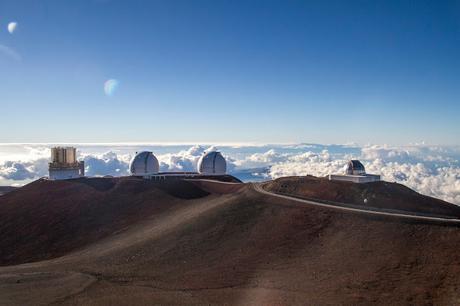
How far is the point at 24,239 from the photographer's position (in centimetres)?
4200

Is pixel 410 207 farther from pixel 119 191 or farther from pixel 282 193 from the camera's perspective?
pixel 119 191

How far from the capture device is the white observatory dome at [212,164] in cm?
7025

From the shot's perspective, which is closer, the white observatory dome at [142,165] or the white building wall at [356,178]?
the white building wall at [356,178]

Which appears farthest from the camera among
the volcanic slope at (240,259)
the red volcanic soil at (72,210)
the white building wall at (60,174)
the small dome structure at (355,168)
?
the white building wall at (60,174)

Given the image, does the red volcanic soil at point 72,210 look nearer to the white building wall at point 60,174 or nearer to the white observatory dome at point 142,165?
the white building wall at point 60,174

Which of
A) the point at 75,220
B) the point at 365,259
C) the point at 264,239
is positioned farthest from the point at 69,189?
the point at 365,259

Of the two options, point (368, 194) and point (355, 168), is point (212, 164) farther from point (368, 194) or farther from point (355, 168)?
point (368, 194)

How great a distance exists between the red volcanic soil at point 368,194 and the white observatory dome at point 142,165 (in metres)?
24.9

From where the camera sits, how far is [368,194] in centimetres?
4238

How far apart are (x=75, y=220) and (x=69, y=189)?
11.4 meters

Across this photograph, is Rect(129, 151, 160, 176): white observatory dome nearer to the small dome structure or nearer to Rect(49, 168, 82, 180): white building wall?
Rect(49, 168, 82, 180): white building wall

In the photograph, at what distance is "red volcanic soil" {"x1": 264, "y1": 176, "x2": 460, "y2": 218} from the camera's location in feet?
128

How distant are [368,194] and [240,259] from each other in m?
20.2

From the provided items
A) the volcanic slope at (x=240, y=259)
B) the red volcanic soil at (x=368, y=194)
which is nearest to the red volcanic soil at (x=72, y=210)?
the volcanic slope at (x=240, y=259)
